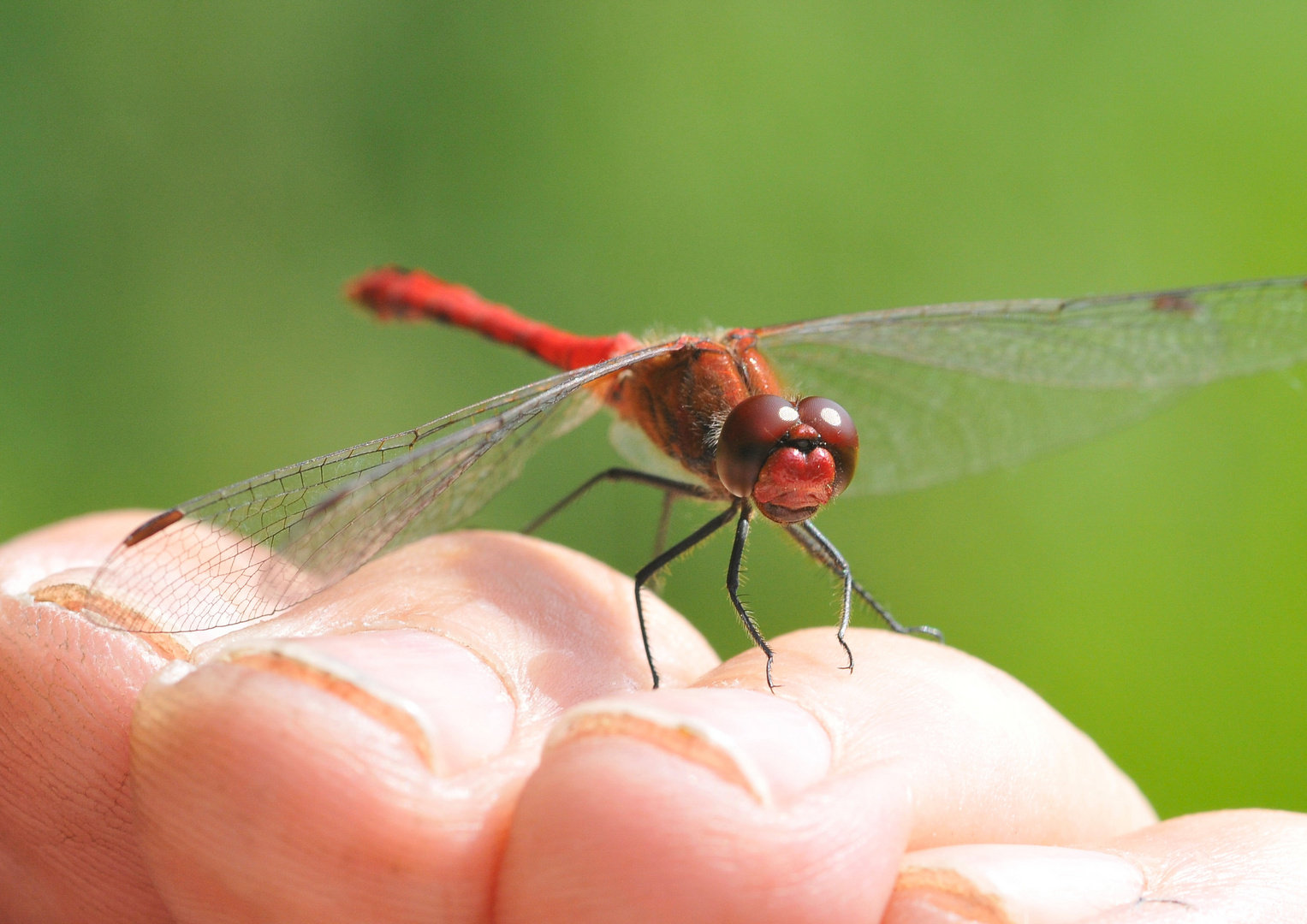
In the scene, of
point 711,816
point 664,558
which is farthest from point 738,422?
point 711,816

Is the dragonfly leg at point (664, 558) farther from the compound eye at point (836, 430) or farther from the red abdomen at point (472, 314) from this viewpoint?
the red abdomen at point (472, 314)

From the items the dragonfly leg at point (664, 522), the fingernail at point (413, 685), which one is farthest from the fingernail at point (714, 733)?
the dragonfly leg at point (664, 522)

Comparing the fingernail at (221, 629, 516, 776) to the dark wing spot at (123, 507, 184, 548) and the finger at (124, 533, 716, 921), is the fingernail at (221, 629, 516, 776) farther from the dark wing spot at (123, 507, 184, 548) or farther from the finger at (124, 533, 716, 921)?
the dark wing spot at (123, 507, 184, 548)

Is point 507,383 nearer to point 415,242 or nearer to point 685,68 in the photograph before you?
point 415,242

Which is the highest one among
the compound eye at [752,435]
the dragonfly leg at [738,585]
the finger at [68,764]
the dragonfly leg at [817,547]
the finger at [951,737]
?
the compound eye at [752,435]

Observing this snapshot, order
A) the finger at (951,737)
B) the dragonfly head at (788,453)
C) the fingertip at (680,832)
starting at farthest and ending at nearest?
the dragonfly head at (788,453)
the finger at (951,737)
the fingertip at (680,832)
